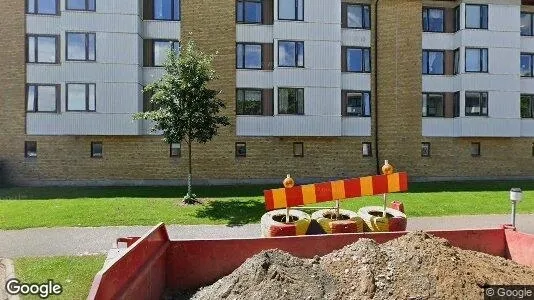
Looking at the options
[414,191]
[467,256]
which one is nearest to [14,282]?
[467,256]

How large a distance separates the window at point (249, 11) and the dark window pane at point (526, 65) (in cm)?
1629

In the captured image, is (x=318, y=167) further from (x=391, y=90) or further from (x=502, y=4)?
(x=502, y=4)

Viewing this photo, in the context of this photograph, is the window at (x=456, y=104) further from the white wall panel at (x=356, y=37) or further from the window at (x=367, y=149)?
the white wall panel at (x=356, y=37)

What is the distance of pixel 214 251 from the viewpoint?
5746 millimetres

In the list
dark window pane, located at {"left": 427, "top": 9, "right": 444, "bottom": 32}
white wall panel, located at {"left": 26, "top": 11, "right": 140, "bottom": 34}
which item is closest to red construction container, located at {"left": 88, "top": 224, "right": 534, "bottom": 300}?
white wall panel, located at {"left": 26, "top": 11, "right": 140, "bottom": 34}

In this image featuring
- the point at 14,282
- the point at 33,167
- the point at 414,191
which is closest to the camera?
the point at 14,282

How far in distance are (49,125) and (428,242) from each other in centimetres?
1983

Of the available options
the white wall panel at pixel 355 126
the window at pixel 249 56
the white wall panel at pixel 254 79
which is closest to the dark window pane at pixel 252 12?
the window at pixel 249 56

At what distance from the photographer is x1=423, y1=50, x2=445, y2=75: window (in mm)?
23266

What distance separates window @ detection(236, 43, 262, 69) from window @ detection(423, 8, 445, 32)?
1006 cm

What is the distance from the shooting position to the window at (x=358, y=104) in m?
22.7

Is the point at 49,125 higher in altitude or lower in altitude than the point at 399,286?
higher

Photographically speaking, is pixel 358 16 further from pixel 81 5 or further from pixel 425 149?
pixel 81 5

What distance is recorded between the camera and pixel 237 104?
71.0 feet
